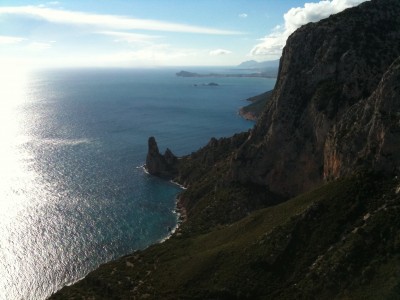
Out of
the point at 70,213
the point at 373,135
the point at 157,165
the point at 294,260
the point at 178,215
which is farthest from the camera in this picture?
the point at 157,165

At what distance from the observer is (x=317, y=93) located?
97312 millimetres

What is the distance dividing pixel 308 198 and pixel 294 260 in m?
16.2

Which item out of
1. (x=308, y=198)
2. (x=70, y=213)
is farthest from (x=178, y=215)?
(x=308, y=198)

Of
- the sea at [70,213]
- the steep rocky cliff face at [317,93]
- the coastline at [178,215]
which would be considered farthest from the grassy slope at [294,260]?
the coastline at [178,215]

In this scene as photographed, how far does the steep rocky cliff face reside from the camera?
302 feet

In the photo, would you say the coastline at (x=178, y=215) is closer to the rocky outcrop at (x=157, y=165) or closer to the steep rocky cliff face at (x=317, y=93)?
the rocky outcrop at (x=157, y=165)

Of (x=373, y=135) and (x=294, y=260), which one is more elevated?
(x=373, y=135)

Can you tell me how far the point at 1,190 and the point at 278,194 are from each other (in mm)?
87850

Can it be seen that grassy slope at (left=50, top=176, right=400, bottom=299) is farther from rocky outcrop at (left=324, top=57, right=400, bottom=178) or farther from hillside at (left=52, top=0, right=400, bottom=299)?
rocky outcrop at (left=324, top=57, right=400, bottom=178)

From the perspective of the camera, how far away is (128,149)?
187625 millimetres

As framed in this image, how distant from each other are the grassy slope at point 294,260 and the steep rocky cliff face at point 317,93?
16.4 metres

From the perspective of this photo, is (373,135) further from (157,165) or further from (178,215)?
(157,165)

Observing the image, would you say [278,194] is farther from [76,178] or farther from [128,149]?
[128,149]

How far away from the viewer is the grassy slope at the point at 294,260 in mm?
56625
